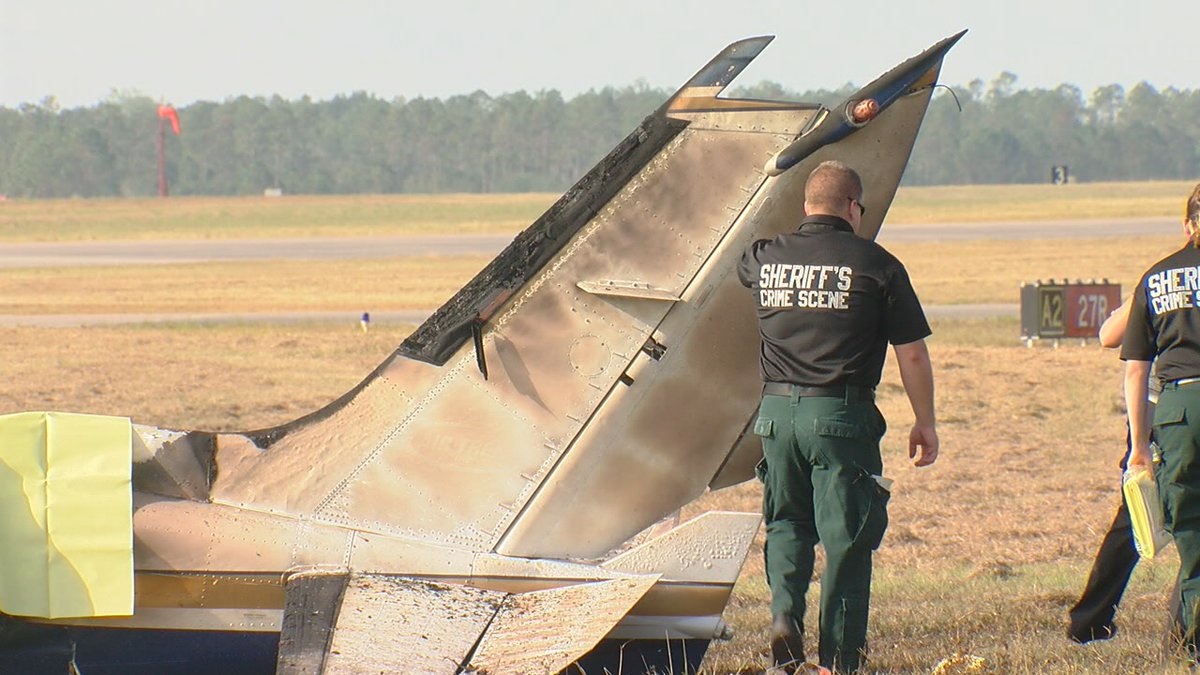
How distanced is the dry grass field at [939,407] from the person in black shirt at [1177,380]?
1.44ft

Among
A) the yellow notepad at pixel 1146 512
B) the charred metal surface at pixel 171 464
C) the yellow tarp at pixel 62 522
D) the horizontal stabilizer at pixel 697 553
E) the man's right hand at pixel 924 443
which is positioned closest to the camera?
the yellow tarp at pixel 62 522

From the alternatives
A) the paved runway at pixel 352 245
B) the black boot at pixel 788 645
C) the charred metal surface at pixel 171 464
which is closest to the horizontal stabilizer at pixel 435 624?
the charred metal surface at pixel 171 464

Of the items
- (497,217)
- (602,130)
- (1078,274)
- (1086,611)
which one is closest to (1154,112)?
(602,130)

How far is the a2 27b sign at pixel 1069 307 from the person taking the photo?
66.9ft

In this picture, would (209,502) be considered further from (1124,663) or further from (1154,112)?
(1154,112)

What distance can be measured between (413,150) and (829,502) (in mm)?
145704

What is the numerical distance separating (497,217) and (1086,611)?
76.7 m

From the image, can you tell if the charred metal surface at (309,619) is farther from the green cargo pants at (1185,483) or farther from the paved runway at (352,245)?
the paved runway at (352,245)

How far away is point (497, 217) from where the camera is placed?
3209 inches

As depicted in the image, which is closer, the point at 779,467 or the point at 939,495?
the point at 779,467

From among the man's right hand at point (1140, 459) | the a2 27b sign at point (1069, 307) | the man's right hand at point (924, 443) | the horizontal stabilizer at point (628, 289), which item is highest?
the horizontal stabilizer at point (628, 289)

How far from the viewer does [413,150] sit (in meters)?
148

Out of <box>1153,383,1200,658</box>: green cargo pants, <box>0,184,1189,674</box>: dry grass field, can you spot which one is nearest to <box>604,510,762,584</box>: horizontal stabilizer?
<box>0,184,1189,674</box>: dry grass field

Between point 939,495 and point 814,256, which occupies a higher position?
point 814,256
